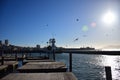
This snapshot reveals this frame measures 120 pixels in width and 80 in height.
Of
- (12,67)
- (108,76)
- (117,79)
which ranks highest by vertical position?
(108,76)

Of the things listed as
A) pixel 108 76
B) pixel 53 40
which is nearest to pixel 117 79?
pixel 108 76

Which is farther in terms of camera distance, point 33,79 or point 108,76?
point 33,79

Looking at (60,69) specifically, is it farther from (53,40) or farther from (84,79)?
(53,40)

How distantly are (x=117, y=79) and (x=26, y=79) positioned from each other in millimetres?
24044

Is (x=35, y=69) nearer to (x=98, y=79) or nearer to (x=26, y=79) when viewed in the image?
(x=26, y=79)

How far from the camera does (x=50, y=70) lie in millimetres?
13703

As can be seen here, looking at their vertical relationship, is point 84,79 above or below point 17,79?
below

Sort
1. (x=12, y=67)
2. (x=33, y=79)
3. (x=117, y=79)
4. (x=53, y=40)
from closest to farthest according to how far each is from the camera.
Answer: (x=33, y=79)
(x=12, y=67)
(x=117, y=79)
(x=53, y=40)

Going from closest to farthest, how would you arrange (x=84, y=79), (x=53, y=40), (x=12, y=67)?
1. (x=12, y=67)
2. (x=84, y=79)
3. (x=53, y=40)

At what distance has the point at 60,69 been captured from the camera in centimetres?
1377

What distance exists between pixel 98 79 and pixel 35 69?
18.0m

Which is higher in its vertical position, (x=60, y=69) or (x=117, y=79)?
(x=60, y=69)

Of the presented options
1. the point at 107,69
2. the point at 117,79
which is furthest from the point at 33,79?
the point at 117,79

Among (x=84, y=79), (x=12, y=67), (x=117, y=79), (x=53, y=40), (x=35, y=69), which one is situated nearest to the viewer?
(x=35, y=69)
